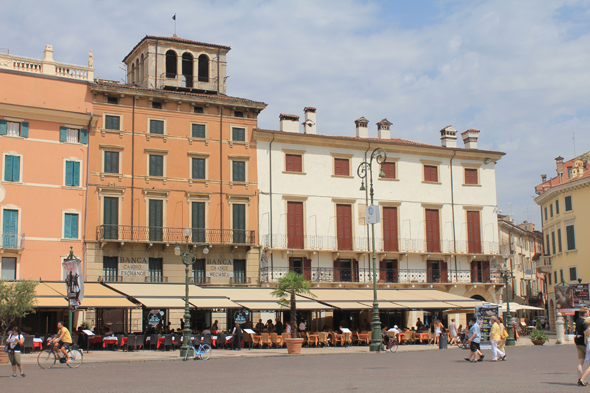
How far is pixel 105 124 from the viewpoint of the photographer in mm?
34750

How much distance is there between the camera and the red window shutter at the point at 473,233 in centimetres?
4203

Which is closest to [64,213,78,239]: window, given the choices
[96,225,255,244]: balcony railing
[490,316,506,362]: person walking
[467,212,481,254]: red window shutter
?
[96,225,255,244]: balcony railing

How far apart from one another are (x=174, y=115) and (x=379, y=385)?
25242mm

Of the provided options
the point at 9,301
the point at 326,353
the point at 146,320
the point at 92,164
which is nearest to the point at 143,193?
the point at 92,164

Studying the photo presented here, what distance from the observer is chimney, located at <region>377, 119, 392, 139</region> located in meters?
43.2

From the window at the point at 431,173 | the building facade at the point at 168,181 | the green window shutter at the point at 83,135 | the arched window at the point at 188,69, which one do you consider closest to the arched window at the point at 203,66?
the arched window at the point at 188,69

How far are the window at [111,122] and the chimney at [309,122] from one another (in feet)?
35.8

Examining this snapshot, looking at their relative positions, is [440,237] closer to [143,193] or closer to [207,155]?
[207,155]

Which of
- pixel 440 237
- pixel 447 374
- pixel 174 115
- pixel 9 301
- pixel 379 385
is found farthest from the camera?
pixel 440 237

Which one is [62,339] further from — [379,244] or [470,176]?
[470,176]

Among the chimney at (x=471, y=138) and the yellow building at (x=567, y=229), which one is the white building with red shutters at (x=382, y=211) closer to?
the chimney at (x=471, y=138)

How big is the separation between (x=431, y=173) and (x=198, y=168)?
14.5 meters

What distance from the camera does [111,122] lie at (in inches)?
1374

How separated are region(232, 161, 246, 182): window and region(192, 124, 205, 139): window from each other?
88.7 inches
